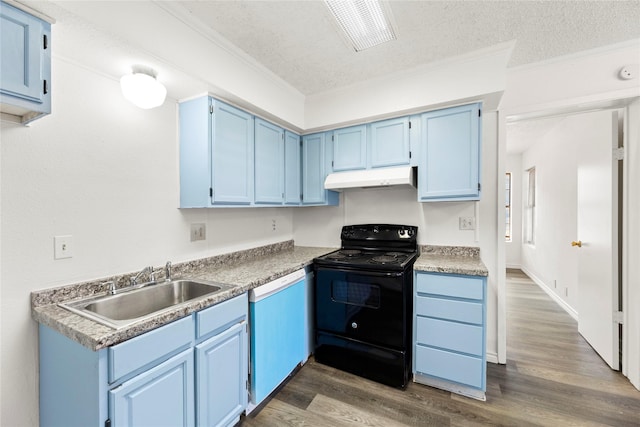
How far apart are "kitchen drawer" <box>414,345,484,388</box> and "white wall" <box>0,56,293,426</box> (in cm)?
196

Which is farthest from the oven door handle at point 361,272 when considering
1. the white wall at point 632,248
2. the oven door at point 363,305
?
the white wall at point 632,248

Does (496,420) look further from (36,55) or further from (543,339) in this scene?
(36,55)

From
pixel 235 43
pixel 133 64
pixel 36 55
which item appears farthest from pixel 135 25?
pixel 235 43

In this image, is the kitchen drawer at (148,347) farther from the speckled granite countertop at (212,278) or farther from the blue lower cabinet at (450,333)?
the blue lower cabinet at (450,333)

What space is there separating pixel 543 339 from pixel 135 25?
4.18 m

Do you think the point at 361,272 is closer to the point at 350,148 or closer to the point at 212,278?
the point at 212,278

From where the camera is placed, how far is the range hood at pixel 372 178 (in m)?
2.29

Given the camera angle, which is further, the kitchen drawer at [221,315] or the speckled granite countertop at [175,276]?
the kitchen drawer at [221,315]

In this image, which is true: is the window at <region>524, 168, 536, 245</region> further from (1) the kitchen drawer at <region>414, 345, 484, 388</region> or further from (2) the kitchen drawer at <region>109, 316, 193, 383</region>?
(2) the kitchen drawer at <region>109, 316, 193, 383</region>

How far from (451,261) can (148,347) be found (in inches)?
84.6

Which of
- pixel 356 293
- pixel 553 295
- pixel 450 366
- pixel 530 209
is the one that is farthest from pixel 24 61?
pixel 530 209

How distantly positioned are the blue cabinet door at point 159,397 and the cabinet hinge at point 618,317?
3.24m

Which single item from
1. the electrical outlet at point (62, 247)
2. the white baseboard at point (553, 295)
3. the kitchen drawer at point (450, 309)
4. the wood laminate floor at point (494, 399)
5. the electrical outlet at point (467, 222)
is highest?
the electrical outlet at point (467, 222)

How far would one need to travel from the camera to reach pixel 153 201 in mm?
1858
